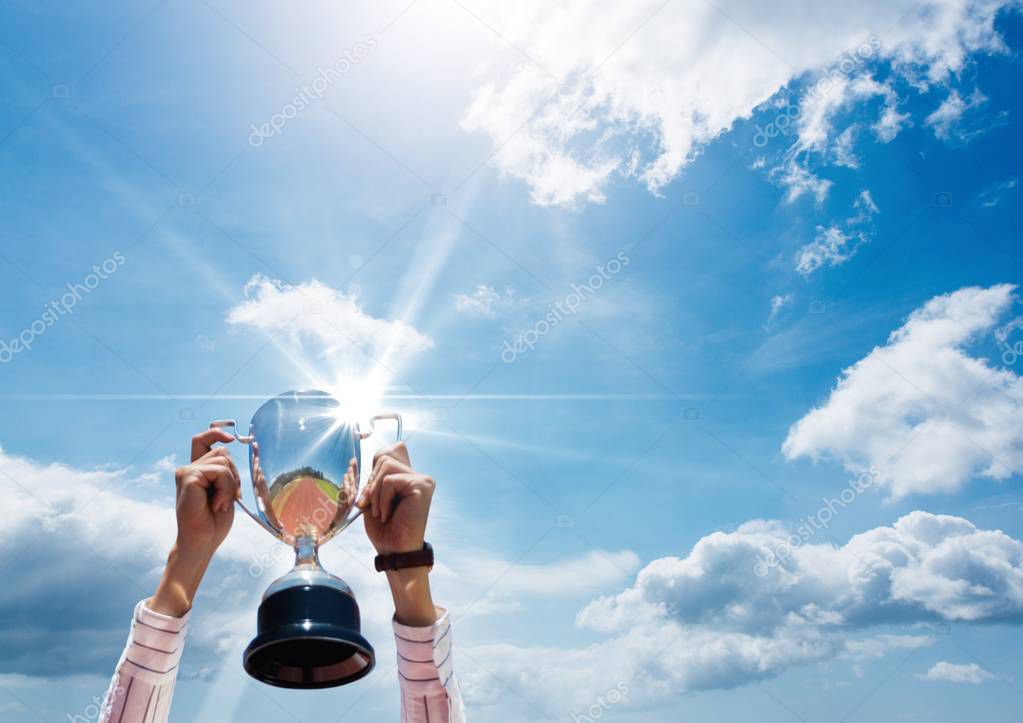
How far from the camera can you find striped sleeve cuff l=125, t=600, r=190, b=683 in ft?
12.4

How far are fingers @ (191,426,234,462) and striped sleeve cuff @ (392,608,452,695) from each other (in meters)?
Answer: 1.42

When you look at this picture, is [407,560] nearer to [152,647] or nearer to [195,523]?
[195,523]

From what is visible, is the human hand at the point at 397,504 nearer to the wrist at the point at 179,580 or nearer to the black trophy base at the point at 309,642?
the black trophy base at the point at 309,642

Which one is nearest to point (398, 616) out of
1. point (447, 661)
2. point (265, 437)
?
point (447, 661)

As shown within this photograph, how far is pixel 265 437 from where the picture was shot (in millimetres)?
4605

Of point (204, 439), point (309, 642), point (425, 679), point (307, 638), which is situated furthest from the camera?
point (204, 439)

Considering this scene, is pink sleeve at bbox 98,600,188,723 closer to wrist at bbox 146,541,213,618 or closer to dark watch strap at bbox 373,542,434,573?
wrist at bbox 146,541,213,618

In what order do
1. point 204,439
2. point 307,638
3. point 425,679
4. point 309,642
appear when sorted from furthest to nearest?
point 204,439 → point 309,642 → point 425,679 → point 307,638

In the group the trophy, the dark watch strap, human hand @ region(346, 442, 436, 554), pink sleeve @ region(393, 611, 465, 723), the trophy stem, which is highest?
the trophy

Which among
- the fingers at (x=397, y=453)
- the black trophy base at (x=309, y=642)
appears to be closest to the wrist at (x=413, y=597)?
the black trophy base at (x=309, y=642)

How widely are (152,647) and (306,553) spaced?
3.06ft

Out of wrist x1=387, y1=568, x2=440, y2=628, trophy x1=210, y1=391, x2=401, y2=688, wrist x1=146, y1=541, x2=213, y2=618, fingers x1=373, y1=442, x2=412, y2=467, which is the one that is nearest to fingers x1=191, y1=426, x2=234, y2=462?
trophy x1=210, y1=391, x2=401, y2=688

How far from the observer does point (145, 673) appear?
3764 mm

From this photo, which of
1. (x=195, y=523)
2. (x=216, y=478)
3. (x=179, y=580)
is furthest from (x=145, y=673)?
(x=216, y=478)
